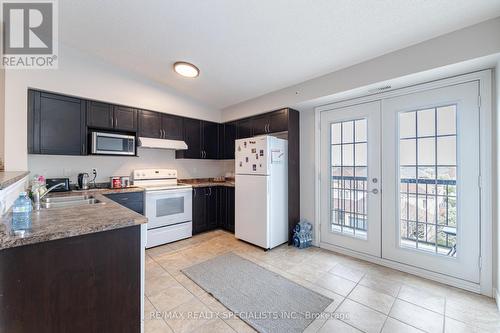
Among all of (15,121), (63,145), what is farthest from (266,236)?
(15,121)

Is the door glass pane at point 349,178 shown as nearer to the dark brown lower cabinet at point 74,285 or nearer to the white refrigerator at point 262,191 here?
the white refrigerator at point 262,191

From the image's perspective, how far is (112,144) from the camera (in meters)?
3.26

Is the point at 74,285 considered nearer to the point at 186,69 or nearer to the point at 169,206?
the point at 169,206

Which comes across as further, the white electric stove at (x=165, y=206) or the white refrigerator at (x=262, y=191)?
the white electric stove at (x=165, y=206)

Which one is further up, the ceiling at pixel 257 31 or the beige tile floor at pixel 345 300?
the ceiling at pixel 257 31

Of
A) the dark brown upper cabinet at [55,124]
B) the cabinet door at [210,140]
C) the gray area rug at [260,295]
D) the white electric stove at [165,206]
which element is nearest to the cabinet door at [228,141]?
the cabinet door at [210,140]

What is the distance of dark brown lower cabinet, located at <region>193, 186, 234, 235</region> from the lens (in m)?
3.98

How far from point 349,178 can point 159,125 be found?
321cm

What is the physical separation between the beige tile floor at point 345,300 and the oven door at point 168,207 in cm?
59

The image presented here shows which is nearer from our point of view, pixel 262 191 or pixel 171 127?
pixel 262 191

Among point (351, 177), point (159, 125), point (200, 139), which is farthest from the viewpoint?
point (200, 139)

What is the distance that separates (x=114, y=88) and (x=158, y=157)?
1.32 meters

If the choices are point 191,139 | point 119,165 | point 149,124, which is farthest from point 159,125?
point 119,165

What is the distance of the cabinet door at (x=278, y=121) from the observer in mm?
3473
